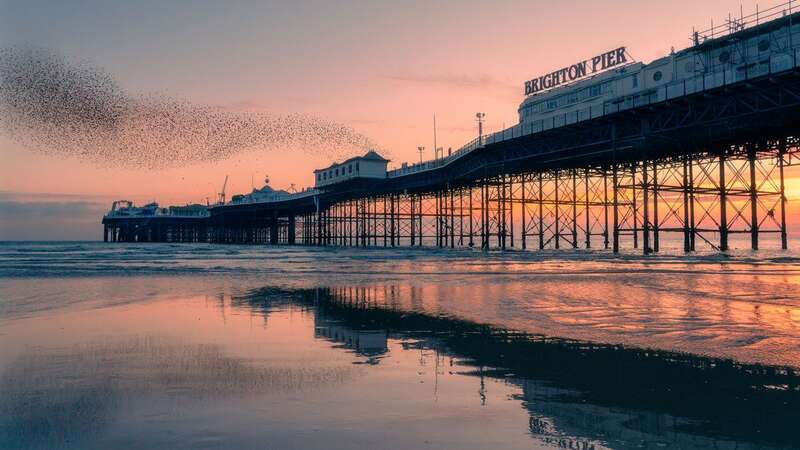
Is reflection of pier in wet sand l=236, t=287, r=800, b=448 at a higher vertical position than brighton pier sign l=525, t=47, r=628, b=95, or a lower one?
lower

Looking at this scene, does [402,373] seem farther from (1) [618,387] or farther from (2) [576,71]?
(2) [576,71]

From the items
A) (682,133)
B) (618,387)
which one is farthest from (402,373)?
(682,133)

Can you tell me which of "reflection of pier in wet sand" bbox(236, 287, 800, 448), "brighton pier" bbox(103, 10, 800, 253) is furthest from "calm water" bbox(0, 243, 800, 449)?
"brighton pier" bbox(103, 10, 800, 253)

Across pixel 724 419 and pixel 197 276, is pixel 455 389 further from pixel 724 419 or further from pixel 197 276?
pixel 197 276

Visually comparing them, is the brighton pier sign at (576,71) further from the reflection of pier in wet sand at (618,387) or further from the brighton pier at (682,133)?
the reflection of pier in wet sand at (618,387)

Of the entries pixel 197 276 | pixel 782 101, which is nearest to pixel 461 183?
pixel 782 101

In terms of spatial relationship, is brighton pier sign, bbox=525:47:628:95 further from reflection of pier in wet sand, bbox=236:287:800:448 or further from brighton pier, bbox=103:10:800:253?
reflection of pier in wet sand, bbox=236:287:800:448

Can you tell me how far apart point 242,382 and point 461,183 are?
7322 centimetres

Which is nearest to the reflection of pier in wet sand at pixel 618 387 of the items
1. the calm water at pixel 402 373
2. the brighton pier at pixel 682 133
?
the calm water at pixel 402 373

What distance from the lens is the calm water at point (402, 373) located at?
5160 millimetres

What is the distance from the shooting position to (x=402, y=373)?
751cm

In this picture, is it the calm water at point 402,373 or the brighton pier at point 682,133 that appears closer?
the calm water at point 402,373

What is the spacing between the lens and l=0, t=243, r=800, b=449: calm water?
5160 millimetres

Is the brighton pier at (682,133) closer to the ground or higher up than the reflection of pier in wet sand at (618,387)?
higher up
